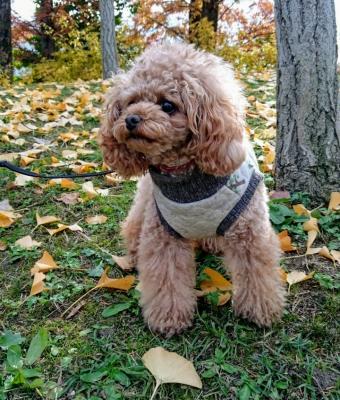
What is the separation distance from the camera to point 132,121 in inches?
70.1

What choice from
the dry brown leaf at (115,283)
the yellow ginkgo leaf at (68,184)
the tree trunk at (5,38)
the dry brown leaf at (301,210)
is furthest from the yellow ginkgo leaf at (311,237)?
the tree trunk at (5,38)

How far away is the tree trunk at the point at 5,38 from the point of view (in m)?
10.3

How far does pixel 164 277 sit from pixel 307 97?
53.2 inches

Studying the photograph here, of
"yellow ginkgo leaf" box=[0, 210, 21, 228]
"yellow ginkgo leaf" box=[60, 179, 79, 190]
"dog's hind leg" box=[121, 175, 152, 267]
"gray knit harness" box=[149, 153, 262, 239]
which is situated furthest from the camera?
"yellow ginkgo leaf" box=[60, 179, 79, 190]

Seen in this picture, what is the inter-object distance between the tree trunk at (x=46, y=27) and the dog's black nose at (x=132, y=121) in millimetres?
11451

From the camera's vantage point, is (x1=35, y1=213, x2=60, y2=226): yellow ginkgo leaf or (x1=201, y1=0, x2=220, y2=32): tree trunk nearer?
(x1=35, y1=213, x2=60, y2=226): yellow ginkgo leaf

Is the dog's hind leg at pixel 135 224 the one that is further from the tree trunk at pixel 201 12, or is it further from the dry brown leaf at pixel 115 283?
the tree trunk at pixel 201 12

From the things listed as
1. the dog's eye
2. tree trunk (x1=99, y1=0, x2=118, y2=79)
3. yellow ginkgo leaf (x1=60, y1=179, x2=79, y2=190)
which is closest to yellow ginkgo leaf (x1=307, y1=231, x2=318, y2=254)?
the dog's eye

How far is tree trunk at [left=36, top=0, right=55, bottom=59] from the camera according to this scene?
12.3 meters

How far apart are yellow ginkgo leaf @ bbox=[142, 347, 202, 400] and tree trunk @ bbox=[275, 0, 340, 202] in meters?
1.48

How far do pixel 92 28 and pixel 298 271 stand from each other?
10949 mm

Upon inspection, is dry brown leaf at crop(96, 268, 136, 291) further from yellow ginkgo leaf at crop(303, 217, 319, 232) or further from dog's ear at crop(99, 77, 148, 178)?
yellow ginkgo leaf at crop(303, 217, 319, 232)

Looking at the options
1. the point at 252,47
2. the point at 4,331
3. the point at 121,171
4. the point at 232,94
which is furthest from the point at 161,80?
the point at 252,47

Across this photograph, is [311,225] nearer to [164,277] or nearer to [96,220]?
[164,277]
